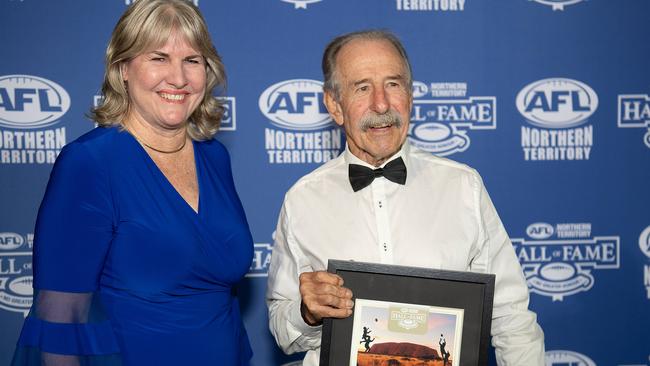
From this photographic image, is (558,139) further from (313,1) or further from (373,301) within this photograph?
(373,301)

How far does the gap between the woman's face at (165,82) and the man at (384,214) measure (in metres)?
0.48

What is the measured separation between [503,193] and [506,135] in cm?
30

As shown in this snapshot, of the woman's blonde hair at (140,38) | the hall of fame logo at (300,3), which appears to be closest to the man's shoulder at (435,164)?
the woman's blonde hair at (140,38)

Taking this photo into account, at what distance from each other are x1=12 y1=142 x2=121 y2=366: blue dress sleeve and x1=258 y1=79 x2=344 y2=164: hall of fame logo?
151 centimetres

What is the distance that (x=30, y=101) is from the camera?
10.6ft

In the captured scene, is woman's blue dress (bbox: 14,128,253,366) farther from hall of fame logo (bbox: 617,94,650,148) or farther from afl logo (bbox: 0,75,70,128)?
hall of fame logo (bbox: 617,94,650,148)

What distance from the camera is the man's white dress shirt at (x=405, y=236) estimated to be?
6.98ft

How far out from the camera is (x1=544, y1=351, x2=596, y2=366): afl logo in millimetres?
3523

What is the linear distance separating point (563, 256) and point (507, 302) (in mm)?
1530

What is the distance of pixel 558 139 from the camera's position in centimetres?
346

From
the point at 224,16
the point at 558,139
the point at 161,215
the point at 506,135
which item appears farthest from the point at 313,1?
the point at 161,215

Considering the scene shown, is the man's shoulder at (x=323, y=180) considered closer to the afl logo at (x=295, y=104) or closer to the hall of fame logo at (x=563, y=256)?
the afl logo at (x=295, y=104)

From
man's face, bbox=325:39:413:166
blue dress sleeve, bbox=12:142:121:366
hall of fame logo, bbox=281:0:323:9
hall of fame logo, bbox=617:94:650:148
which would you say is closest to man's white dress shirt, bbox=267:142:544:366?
man's face, bbox=325:39:413:166

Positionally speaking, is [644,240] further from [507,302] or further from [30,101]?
[30,101]
